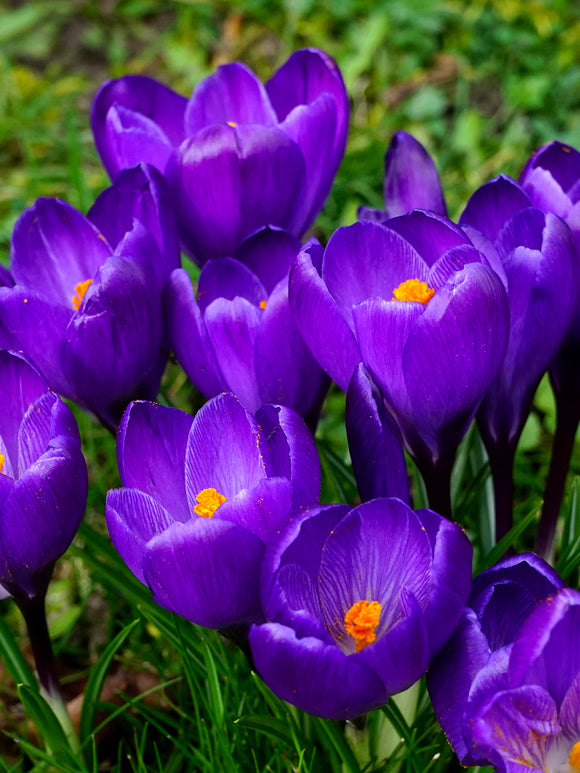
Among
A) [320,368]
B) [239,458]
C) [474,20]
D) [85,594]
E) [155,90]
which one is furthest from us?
[474,20]

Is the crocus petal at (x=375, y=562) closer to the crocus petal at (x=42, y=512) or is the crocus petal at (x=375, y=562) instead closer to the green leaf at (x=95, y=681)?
the crocus petal at (x=42, y=512)

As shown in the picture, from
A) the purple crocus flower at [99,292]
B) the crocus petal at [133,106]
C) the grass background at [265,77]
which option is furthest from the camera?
the grass background at [265,77]

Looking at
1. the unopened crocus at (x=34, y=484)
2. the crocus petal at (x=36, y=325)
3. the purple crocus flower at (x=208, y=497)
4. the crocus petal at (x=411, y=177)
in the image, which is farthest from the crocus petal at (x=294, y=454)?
the crocus petal at (x=411, y=177)

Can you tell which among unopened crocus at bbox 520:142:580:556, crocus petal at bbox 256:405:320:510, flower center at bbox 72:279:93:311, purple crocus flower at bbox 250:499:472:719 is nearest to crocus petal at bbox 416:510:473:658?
purple crocus flower at bbox 250:499:472:719

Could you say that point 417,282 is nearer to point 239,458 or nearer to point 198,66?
point 239,458

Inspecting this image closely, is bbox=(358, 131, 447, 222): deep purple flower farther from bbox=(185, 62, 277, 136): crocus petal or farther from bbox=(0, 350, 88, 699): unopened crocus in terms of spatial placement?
bbox=(0, 350, 88, 699): unopened crocus

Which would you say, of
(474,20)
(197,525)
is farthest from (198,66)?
(197,525)

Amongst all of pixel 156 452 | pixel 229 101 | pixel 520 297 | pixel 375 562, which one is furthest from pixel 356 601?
pixel 229 101
